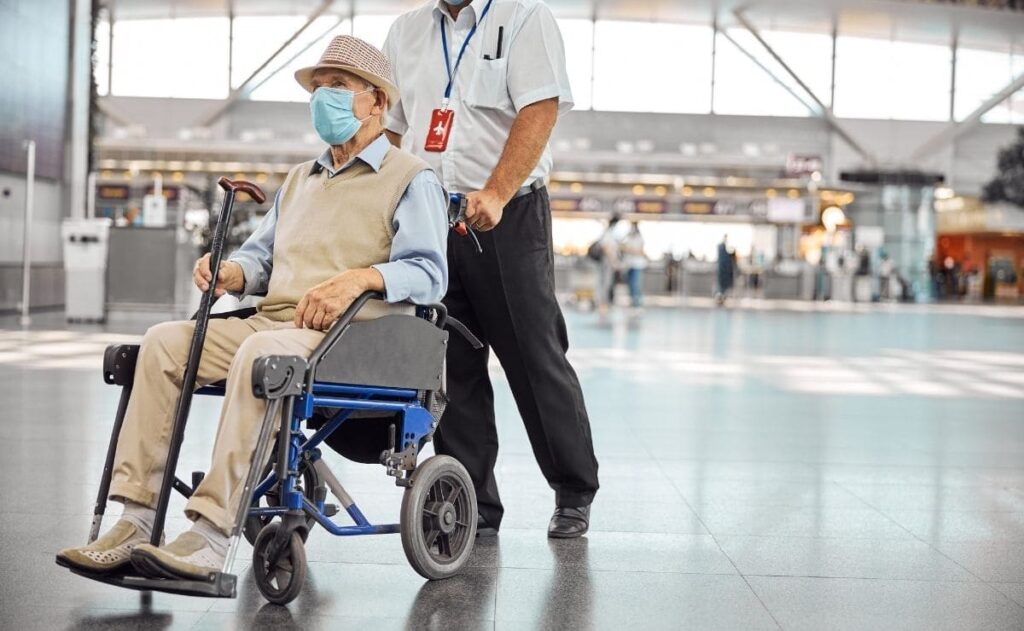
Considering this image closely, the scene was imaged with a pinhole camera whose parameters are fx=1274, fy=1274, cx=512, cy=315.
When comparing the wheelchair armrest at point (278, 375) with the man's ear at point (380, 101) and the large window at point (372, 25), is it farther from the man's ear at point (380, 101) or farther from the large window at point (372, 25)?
the large window at point (372, 25)

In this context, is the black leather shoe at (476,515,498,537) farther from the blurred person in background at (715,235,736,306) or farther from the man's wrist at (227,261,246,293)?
the blurred person in background at (715,235,736,306)

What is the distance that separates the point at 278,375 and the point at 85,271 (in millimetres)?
11308

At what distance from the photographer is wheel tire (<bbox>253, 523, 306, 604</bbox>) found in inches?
100

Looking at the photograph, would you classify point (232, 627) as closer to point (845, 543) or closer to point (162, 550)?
point (162, 550)

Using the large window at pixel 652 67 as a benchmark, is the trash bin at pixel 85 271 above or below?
below

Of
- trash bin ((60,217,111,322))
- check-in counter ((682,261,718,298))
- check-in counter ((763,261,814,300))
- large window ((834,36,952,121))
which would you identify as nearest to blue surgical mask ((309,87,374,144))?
trash bin ((60,217,111,322))

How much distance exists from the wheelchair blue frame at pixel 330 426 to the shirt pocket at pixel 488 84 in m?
0.93

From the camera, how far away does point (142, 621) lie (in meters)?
2.44

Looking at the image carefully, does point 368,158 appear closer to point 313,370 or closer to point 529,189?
point 313,370

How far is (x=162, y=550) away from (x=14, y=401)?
4234mm

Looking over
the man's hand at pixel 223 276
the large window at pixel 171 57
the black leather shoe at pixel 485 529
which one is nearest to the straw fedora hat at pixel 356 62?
the man's hand at pixel 223 276

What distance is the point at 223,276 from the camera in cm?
282

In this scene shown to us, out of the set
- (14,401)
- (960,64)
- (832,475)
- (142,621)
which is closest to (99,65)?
(14,401)

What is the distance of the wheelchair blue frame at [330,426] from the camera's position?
251 centimetres
